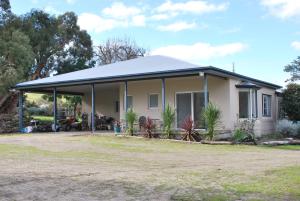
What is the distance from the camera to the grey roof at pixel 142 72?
62.6ft

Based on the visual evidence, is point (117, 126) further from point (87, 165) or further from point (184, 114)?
point (87, 165)

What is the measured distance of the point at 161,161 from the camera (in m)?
11.9

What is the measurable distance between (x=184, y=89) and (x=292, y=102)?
7.13 m

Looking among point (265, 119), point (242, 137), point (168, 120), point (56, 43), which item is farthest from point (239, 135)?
point (56, 43)

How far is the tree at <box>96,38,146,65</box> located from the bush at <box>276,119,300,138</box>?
107 ft

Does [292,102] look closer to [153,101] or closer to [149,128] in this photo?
[153,101]

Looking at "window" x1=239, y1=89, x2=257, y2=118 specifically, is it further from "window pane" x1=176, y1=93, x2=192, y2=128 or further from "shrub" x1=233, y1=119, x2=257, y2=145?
"window pane" x1=176, y1=93, x2=192, y2=128

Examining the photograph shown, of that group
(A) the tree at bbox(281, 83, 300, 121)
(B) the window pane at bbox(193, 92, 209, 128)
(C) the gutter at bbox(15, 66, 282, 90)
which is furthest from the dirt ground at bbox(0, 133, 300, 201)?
(A) the tree at bbox(281, 83, 300, 121)

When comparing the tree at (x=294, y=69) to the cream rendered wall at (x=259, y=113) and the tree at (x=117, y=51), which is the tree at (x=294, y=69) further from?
the tree at (x=117, y=51)

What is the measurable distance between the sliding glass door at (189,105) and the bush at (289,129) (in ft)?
14.8

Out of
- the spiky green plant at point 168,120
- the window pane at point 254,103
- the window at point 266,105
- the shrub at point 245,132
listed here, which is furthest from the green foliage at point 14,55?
the window at point 266,105

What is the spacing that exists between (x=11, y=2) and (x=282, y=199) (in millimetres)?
28971

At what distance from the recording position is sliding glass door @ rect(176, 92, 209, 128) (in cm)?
2169

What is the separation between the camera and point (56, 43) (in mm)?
38438
